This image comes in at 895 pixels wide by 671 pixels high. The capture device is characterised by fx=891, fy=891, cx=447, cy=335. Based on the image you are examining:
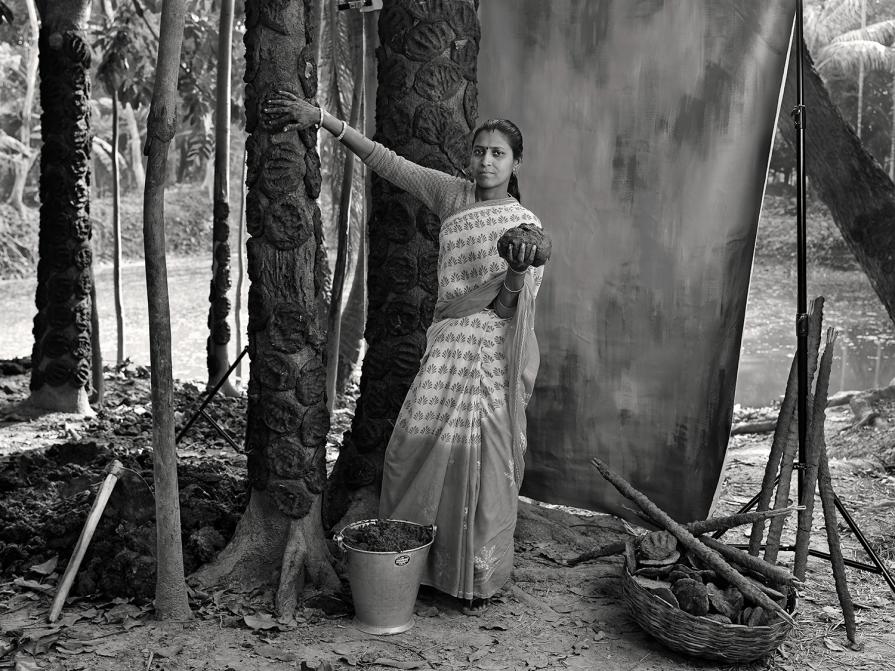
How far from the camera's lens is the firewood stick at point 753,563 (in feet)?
10.5

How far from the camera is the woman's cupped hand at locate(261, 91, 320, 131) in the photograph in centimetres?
324

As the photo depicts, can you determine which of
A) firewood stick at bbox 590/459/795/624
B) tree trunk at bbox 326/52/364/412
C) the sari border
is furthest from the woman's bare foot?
tree trunk at bbox 326/52/364/412

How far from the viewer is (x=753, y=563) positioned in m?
3.29

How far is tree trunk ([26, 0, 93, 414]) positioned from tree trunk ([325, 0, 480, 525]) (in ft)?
11.6

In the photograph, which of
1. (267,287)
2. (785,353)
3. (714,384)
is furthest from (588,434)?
(785,353)

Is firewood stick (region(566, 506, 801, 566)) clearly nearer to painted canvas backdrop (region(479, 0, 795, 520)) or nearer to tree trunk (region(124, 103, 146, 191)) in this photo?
painted canvas backdrop (region(479, 0, 795, 520))

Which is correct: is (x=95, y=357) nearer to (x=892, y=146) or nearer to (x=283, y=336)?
(x=283, y=336)

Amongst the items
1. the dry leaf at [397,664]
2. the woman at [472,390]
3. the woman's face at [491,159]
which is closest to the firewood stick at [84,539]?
the woman at [472,390]

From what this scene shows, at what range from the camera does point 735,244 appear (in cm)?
396

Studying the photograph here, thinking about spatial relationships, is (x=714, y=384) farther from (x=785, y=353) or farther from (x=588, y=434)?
(x=785, y=353)

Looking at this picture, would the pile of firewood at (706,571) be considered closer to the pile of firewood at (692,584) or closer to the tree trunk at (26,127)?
the pile of firewood at (692,584)

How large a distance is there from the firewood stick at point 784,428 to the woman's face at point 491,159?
1331 millimetres

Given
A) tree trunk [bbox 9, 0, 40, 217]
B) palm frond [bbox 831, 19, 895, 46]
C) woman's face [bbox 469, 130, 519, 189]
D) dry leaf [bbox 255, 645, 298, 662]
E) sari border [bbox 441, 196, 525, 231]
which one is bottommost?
dry leaf [bbox 255, 645, 298, 662]

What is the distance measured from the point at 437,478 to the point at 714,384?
1473 mm
